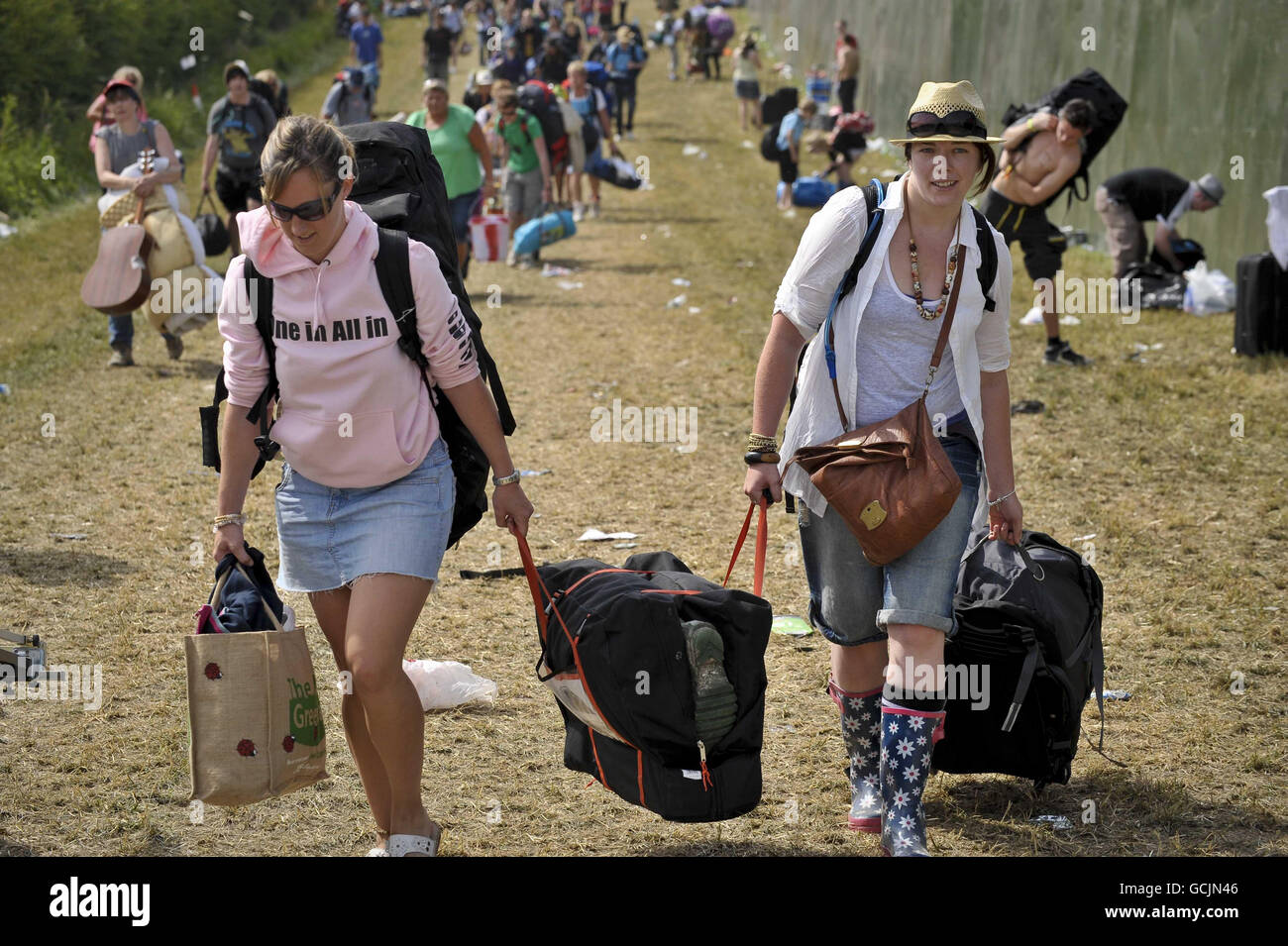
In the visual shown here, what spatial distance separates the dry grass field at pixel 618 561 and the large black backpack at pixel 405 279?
115 cm

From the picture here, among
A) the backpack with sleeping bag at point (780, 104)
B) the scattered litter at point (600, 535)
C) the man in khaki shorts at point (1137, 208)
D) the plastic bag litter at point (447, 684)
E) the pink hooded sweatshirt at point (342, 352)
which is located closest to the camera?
the pink hooded sweatshirt at point (342, 352)

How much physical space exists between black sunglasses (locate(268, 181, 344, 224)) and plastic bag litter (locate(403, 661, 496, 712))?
221cm

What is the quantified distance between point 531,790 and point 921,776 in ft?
4.42

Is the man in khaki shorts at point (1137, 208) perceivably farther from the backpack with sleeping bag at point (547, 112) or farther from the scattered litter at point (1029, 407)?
the backpack with sleeping bag at point (547, 112)

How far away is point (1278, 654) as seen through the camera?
5562mm

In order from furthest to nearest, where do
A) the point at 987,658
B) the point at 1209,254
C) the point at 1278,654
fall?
the point at 1209,254
the point at 1278,654
the point at 987,658

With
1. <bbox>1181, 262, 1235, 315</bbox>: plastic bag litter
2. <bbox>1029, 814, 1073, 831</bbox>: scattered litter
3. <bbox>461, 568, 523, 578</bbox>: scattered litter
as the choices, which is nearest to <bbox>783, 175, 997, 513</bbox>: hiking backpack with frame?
<bbox>1029, 814, 1073, 831</bbox>: scattered litter

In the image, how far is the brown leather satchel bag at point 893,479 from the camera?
3613 millimetres

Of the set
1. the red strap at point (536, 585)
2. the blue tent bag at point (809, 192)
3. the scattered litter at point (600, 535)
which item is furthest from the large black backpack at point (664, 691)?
the blue tent bag at point (809, 192)

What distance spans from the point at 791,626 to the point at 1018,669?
6.05ft

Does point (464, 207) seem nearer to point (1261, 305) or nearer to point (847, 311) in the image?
point (1261, 305)

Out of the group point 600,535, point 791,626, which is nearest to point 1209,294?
point 600,535

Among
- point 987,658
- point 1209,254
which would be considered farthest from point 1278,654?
point 1209,254
